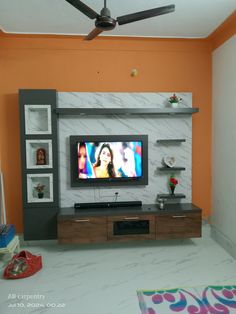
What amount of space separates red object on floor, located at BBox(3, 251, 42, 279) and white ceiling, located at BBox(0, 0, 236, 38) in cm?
264

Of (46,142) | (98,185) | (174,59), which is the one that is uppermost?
(174,59)

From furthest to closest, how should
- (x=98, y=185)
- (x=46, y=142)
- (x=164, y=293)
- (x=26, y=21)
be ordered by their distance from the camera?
(x=98, y=185) < (x=46, y=142) < (x=26, y=21) < (x=164, y=293)

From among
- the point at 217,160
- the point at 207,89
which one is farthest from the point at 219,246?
the point at 207,89

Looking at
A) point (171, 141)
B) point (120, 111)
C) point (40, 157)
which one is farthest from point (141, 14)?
point (40, 157)

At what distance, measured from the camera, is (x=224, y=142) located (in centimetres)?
333

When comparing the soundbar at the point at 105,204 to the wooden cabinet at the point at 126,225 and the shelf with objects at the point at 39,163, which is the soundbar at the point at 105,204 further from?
the shelf with objects at the point at 39,163

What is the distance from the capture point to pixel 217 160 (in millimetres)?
3549

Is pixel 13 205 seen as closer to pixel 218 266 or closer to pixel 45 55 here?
pixel 45 55

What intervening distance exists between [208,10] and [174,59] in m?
0.88

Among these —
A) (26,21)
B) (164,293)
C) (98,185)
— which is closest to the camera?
(164,293)

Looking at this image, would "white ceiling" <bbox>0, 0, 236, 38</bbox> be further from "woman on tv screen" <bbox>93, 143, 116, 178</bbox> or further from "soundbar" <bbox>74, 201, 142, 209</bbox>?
"soundbar" <bbox>74, 201, 142, 209</bbox>

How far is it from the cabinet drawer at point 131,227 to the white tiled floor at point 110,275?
0.20 meters

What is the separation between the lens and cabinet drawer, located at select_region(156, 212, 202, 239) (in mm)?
3305

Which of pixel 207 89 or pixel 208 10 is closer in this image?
pixel 208 10
